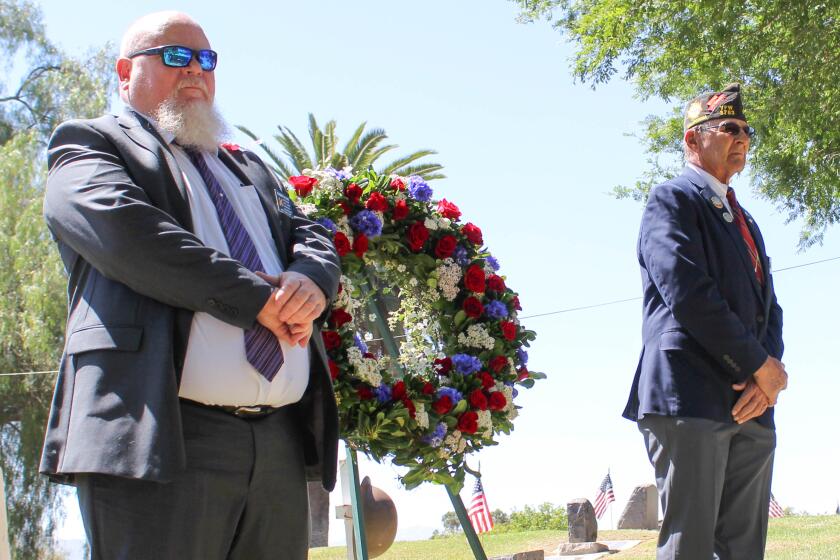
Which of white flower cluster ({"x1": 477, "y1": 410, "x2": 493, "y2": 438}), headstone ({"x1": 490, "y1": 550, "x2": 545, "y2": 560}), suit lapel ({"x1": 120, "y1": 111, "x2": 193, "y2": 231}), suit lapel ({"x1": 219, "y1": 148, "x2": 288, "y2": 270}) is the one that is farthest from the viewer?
headstone ({"x1": 490, "y1": 550, "x2": 545, "y2": 560})

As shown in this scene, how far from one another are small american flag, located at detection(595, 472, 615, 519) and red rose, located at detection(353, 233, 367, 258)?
1278cm

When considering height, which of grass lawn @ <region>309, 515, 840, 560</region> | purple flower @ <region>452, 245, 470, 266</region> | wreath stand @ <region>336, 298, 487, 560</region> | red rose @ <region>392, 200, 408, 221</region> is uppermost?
red rose @ <region>392, 200, 408, 221</region>

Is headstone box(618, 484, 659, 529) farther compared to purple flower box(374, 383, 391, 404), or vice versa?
headstone box(618, 484, 659, 529)

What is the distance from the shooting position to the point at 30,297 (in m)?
20.2

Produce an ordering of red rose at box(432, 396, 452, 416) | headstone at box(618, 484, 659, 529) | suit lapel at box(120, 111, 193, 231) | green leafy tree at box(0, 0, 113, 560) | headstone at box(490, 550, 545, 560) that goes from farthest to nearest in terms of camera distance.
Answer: green leafy tree at box(0, 0, 113, 560) < headstone at box(618, 484, 659, 529) < headstone at box(490, 550, 545, 560) < red rose at box(432, 396, 452, 416) < suit lapel at box(120, 111, 193, 231)

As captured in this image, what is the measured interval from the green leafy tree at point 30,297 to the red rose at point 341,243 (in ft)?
52.9

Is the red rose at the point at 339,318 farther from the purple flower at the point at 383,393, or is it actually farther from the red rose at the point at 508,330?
the red rose at the point at 508,330

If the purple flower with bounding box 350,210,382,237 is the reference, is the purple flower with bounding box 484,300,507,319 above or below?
below

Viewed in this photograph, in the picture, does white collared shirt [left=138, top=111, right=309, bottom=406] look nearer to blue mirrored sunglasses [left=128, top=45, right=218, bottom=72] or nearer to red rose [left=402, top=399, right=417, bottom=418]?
blue mirrored sunglasses [left=128, top=45, right=218, bottom=72]

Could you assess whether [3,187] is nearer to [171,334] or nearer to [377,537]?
[377,537]

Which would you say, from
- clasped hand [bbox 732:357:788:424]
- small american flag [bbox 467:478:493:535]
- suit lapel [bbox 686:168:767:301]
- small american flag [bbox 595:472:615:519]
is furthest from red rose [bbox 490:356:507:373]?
small american flag [bbox 595:472:615:519]

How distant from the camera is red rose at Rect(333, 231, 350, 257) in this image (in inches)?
211

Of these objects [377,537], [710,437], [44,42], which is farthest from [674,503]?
[44,42]

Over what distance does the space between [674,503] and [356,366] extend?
5.46 feet
